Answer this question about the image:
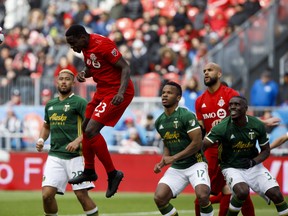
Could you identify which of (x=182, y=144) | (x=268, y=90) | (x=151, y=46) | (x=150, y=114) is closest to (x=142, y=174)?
(x=150, y=114)

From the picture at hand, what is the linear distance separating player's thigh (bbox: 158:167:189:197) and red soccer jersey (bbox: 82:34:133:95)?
134 centimetres

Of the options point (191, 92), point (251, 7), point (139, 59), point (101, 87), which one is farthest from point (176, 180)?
point (251, 7)

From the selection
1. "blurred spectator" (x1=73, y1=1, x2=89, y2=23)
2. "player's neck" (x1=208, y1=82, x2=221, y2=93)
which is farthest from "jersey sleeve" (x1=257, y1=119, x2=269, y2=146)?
"blurred spectator" (x1=73, y1=1, x2=89, y2=23)

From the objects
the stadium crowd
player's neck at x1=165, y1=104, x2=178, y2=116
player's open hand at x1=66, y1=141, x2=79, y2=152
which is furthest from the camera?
the stadium crowd

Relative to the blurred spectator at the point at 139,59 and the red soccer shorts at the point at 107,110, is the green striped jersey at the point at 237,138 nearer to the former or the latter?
the red soccer shorts at the point at 107,110

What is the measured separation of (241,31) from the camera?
24375mm

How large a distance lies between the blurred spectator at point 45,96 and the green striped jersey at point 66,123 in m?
10.3

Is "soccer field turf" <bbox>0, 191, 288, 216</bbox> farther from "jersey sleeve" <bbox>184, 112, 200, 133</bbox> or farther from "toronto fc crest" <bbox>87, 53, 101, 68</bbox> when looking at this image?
"toronto fc crest" <bbox>87, 53, 101, 68</bbox>

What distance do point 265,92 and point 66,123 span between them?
1012 cm

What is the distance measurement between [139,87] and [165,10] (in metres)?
5.45

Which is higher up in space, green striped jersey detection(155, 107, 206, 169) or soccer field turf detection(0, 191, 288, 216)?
green striped jersey detection(155, 107, 206, 169)

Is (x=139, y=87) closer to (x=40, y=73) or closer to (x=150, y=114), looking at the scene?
(x=150, y=114)

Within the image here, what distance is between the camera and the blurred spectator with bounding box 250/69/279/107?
2341cm

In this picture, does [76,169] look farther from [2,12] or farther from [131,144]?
[2,12]
